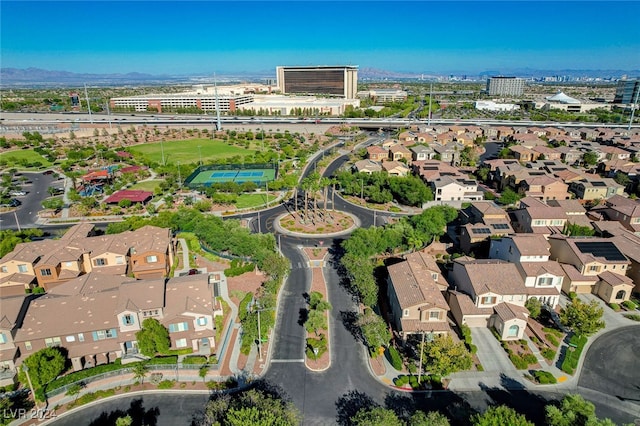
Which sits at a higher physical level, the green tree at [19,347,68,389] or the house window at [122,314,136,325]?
the house window at [122,314,136,325]

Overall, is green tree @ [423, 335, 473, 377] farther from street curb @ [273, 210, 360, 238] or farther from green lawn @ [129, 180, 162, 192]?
green lawn @ [129, 180, 162, 192]

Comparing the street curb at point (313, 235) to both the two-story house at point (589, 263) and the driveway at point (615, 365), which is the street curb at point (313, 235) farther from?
the driveway at point (615, 365)

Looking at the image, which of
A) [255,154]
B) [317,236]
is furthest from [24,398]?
[255,154]

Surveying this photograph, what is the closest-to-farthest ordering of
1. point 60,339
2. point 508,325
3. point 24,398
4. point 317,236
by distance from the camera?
point 24,398
point 60,339
point 508,325
point 317,236

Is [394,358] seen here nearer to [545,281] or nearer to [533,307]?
[533,307]

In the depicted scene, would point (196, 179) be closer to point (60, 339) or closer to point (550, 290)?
point (60, 339)

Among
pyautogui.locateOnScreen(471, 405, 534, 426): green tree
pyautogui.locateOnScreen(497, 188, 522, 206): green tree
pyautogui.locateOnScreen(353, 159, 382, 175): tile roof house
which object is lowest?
pyautogui.locateOnScreen(471, 405, 534, 426): green tree

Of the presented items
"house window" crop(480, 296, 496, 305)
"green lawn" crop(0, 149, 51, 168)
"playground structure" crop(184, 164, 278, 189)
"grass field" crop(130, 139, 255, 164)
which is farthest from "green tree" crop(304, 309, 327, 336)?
"green lawn" crop(0, 149, 51, 168)
